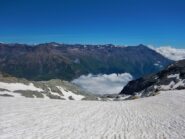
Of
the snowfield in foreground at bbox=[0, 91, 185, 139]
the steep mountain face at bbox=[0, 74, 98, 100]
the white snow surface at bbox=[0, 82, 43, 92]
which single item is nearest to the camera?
the snowfield in foreground at bbox=[0, 91, 185, 139]

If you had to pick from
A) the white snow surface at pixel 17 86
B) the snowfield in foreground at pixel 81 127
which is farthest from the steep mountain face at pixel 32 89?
the snowfield in foreground at pixel 81 127

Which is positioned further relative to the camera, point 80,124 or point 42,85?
point 42,85

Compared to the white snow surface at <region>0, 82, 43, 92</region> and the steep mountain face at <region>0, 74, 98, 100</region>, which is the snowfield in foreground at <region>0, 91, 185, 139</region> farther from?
the white snow surface at <region>0, 82, 43, 92</region>

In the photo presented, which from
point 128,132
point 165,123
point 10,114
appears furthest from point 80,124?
point 165,123

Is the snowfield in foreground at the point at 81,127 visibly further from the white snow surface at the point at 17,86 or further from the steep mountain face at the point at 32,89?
the white snow surface at the point at 17,86

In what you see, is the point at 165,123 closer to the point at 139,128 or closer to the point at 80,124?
the point at 139,128

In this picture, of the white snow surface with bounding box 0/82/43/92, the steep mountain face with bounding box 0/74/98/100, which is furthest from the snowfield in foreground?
the white snow surface with bounding box 0/82/43/92

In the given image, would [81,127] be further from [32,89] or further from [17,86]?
[17,86]

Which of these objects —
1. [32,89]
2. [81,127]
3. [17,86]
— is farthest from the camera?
[17,86]

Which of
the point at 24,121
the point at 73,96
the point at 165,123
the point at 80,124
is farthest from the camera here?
the point at 73,96

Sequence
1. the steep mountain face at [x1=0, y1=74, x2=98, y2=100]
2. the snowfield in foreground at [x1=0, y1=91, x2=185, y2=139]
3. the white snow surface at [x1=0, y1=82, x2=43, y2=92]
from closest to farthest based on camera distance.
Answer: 1. the snowfield in foreground at [x1=0, y1=91, x2=185, y2=139]
2. the steep mountain face at [x1=0, y1=74, x2=98, y2=100]
3. the white snow surface at [x1=0, y1=82, x2=43, y2=92]

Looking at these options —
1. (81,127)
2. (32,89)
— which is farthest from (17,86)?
(81,127)
